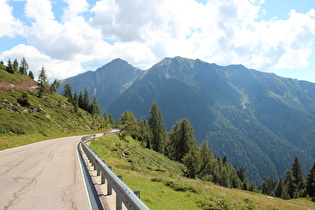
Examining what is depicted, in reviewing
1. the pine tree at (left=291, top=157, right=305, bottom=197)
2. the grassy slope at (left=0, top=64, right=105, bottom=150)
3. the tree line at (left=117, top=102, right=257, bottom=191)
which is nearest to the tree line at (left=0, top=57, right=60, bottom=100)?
the grassy slope at (left=0, top=64, right=105, bottom=150)

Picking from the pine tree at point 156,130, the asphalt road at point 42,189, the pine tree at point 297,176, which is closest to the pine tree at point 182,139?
the pine tree at point 156,130

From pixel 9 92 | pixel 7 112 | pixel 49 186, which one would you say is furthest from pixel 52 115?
pixel 49 186

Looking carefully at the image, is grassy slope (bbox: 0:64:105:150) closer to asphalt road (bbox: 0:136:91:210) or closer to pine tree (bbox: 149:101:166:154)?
asphalt road (bbox: 0:136:91:210)

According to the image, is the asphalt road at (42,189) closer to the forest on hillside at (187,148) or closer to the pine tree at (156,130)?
the forest on hillside at (187,148)

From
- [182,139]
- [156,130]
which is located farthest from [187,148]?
[156,130]

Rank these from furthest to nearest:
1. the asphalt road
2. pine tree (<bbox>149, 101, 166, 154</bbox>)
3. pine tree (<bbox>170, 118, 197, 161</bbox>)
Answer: pine tree (<bbox>149, 101, 166, 154</bbox>) → pine tree (<bbox>170, 118, 197, 161</bbox>) → the asphalt road

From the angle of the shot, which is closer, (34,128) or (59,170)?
(59,170)

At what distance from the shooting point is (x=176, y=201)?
38.3 ft

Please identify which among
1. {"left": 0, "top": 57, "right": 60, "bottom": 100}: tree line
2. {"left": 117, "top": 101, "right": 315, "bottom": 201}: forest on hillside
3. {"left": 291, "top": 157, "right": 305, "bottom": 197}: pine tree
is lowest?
{"left": 291, "top": 157, "right": 305, "bottom": 197}: pine tree

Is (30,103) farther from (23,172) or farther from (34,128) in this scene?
(23,172)

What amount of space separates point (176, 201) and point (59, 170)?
24.5 ft

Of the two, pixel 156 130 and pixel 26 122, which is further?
pixel 156 130

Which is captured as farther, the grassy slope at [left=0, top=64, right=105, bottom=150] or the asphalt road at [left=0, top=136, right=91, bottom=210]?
Result: the grassy slope at [left=0, top=64, right=105, bottom=150]

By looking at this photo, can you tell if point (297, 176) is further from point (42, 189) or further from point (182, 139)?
point (42, 189)
